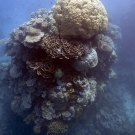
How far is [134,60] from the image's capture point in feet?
61.2

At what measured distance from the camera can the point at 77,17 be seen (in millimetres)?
5828

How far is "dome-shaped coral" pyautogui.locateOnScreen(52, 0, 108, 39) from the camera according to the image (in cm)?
584

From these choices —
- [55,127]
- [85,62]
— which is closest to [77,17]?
[85,62]

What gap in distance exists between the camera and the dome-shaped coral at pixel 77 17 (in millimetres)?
5840

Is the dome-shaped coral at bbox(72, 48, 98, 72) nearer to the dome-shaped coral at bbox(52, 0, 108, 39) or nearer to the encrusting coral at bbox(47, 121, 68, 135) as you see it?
the dome-shaped coral at bbox(52, 0, 108, 39)

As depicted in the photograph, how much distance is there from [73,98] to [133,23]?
2127 centimetres

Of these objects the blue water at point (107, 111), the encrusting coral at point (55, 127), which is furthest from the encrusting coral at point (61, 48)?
the blue water at point (107, 111)

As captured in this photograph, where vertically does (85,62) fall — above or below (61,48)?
below

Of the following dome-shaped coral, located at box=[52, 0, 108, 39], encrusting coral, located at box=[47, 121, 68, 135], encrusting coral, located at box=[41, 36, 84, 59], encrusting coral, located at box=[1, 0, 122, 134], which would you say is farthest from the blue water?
dome-shaped coral, located at box=[52, 0, 108, 39]

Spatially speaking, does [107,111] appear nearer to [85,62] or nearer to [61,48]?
[85,62]

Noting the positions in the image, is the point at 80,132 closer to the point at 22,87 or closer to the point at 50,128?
the point at 50,128

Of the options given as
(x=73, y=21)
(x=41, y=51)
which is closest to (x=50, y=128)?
(x=41, y=51)

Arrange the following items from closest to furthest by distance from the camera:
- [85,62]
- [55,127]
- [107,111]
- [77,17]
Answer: [77,17], [85,62], [55,127], [107,111]

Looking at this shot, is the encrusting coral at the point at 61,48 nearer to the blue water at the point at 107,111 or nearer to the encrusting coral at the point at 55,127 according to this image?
the encrusting coral at the point at 55,127
